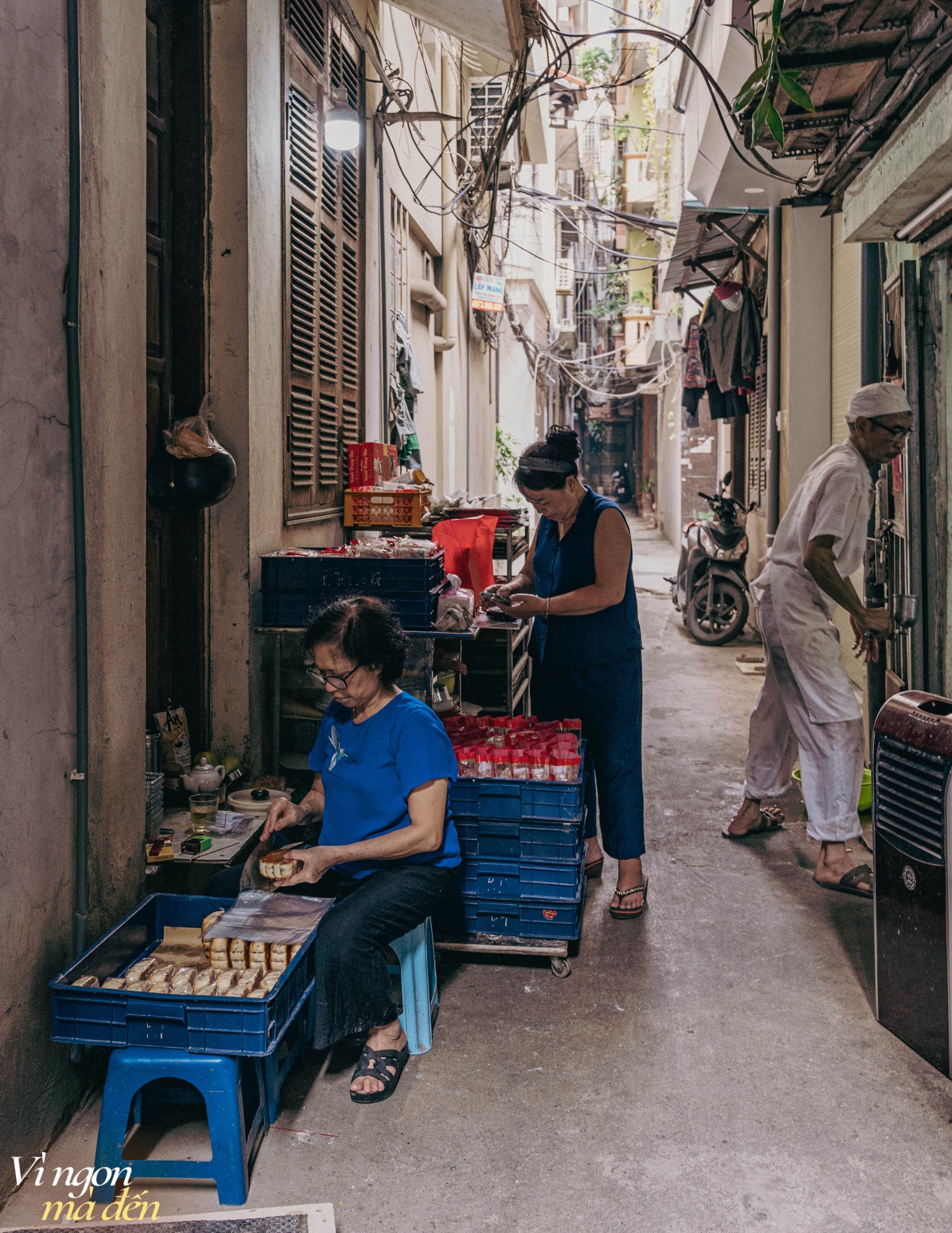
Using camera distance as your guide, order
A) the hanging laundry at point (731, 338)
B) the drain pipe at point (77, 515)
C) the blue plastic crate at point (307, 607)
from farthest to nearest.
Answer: the hanging laundry at point (731, 338)
the blue plastic crate at point (307, 607)
the drain pipe at point (77, 515)

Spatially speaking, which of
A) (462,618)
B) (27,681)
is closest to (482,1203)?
(27,681)

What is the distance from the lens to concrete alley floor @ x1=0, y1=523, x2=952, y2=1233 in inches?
102

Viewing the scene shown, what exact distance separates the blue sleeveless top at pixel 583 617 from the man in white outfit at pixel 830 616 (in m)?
0.84

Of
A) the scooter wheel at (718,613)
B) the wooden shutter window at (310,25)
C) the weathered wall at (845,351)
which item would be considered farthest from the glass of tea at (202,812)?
the scooter wheel at (718,613)

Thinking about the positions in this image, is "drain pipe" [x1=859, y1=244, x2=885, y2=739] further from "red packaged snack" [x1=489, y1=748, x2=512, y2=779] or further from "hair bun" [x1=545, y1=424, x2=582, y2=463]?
"red packaged snack" [x1=489, y1=748, x2=512, y2=779]

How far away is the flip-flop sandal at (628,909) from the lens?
4.38 meters

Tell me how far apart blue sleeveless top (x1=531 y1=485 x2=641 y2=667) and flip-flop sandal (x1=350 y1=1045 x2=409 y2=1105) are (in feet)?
6.08

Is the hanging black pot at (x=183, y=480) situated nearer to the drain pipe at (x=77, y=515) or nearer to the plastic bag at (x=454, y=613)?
the plastic bag at (x=454, y=613)

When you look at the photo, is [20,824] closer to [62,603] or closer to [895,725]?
[62,603]

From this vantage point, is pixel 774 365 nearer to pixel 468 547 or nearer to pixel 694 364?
pixel 694 364

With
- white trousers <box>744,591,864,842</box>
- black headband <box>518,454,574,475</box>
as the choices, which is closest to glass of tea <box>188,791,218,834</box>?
black headband <box>518,454,574,475</box>

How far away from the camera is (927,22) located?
3.75 metres

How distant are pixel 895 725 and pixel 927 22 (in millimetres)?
2608

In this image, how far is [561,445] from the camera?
432 cm
